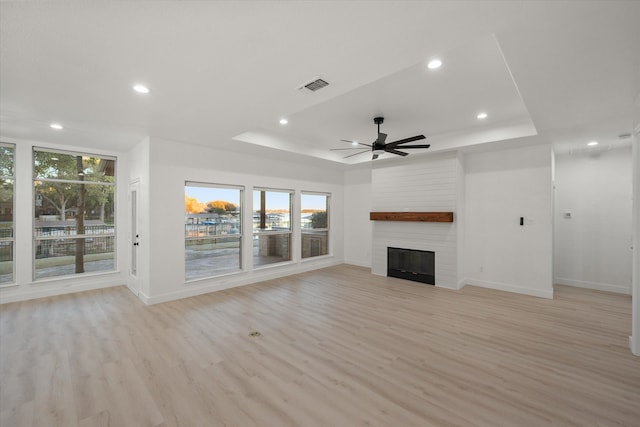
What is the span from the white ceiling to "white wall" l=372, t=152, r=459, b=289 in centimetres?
155

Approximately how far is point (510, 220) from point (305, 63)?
496 cm

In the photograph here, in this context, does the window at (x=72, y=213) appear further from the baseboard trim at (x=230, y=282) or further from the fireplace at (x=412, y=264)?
the fireplace at (x=412, y=264)

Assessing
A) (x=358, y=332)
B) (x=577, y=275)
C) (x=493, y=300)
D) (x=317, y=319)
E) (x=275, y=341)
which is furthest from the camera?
(x=577, y=275)

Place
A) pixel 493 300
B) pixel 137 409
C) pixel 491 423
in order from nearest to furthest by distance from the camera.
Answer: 1. pixel 491 423
2. pixel 137 409
3. pixel 493 300

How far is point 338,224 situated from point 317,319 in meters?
4.30

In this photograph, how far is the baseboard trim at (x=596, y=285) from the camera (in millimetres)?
5041

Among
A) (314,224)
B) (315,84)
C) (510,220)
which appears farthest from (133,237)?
(510,220)

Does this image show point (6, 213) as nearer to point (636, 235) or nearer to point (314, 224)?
point (314, 224)

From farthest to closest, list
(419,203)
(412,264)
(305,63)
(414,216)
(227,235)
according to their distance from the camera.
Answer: (412,264), (419,203), (414,216), (227,235), (305,63)

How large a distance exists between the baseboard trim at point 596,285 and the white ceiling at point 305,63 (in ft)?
9.28

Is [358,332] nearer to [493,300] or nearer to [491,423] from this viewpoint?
[491,423]

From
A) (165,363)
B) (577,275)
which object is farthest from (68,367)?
(577,275)

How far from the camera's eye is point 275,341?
3172mm

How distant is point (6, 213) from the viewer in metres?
4.54
